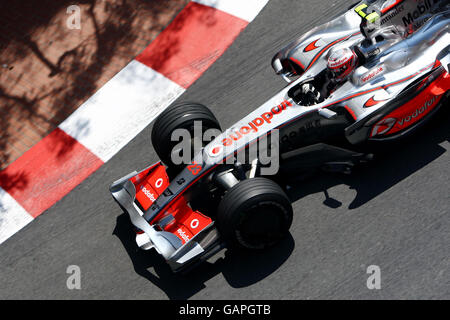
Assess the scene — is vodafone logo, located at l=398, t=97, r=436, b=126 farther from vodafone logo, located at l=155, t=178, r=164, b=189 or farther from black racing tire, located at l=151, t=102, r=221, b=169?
vodafone logo, located at l=155, t=178, r=164, b=189

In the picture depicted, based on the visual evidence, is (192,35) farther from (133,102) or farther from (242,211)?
(242,211)

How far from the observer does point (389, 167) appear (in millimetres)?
5504

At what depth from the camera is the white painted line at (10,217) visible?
19.7 feet

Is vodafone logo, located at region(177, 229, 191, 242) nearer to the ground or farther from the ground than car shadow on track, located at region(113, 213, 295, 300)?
farther from the ground

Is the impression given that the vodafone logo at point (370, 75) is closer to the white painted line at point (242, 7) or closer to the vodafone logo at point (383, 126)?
the vodafone logo at point (383, 126)

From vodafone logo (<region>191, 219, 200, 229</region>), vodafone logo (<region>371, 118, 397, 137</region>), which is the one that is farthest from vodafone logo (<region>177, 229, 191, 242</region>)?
vodafone logo (<region>371, 118, 397, 137</region>)

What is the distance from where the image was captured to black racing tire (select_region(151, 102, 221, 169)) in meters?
5.50

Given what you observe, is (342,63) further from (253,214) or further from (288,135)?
(253,214)

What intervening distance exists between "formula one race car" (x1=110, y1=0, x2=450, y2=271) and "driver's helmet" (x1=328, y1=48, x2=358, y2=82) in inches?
0.5

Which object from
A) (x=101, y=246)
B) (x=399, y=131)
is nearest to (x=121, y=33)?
(x=101, y=246)

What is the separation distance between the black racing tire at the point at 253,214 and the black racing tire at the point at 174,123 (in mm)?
1141

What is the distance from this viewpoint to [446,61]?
5348mm

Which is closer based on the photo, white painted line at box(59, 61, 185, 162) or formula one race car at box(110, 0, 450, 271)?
formula one race car at box(110, 0, 450, 271)

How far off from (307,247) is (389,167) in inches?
54.7
